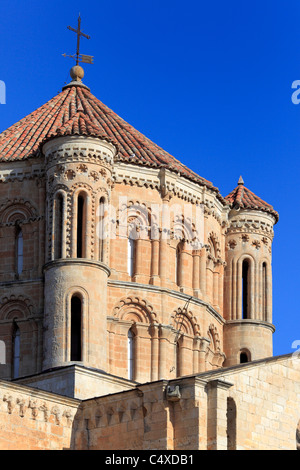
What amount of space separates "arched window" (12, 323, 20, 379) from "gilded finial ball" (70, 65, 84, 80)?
10.1m

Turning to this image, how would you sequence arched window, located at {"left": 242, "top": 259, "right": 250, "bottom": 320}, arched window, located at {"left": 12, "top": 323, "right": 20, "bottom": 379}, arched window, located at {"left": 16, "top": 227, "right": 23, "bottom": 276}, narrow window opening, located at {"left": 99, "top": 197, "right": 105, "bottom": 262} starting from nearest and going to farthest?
narrow window opening, located at {"left": 99, "top": 197, "right": 105, "bottom": 262} < arched window, located at {"left": 12, "top": 323, "right": 20, "bottom": 379} < arched window, located at {"left": 16, "top": 227, "right": 23, "bottom": 276} < arched window, located at {"left": 242, "top": 259, "right": 250, "bottom": 320}

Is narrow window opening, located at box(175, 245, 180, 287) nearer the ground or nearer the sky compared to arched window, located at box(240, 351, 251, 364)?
nearer the sky

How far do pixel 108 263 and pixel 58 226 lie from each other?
2.09 m

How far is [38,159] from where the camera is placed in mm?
47750

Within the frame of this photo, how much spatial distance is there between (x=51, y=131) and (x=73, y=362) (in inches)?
351

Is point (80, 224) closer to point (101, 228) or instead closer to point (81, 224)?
point (81, 224)

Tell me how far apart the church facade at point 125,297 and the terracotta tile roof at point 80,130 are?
3.0 inches

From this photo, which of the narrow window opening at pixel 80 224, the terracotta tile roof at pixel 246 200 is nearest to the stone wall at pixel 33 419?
the narrow window opening at pixel 80 224

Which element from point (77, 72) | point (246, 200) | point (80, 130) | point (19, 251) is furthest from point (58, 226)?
point (246, 200)

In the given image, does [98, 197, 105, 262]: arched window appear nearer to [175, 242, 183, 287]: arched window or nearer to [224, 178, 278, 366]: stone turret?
[175, 242, 183, 287]: arched window

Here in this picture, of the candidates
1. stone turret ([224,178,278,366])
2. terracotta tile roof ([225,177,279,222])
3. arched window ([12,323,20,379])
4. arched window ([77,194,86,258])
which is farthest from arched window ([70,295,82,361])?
terracotta tile roof ([225,177,279,222])

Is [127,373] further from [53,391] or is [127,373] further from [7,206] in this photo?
[7,206]

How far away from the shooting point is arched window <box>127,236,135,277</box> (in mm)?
47781

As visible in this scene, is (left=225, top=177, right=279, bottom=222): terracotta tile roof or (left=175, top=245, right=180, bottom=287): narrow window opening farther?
(left=225, top=177, right=279, bottom=222): terracotta tile roof
